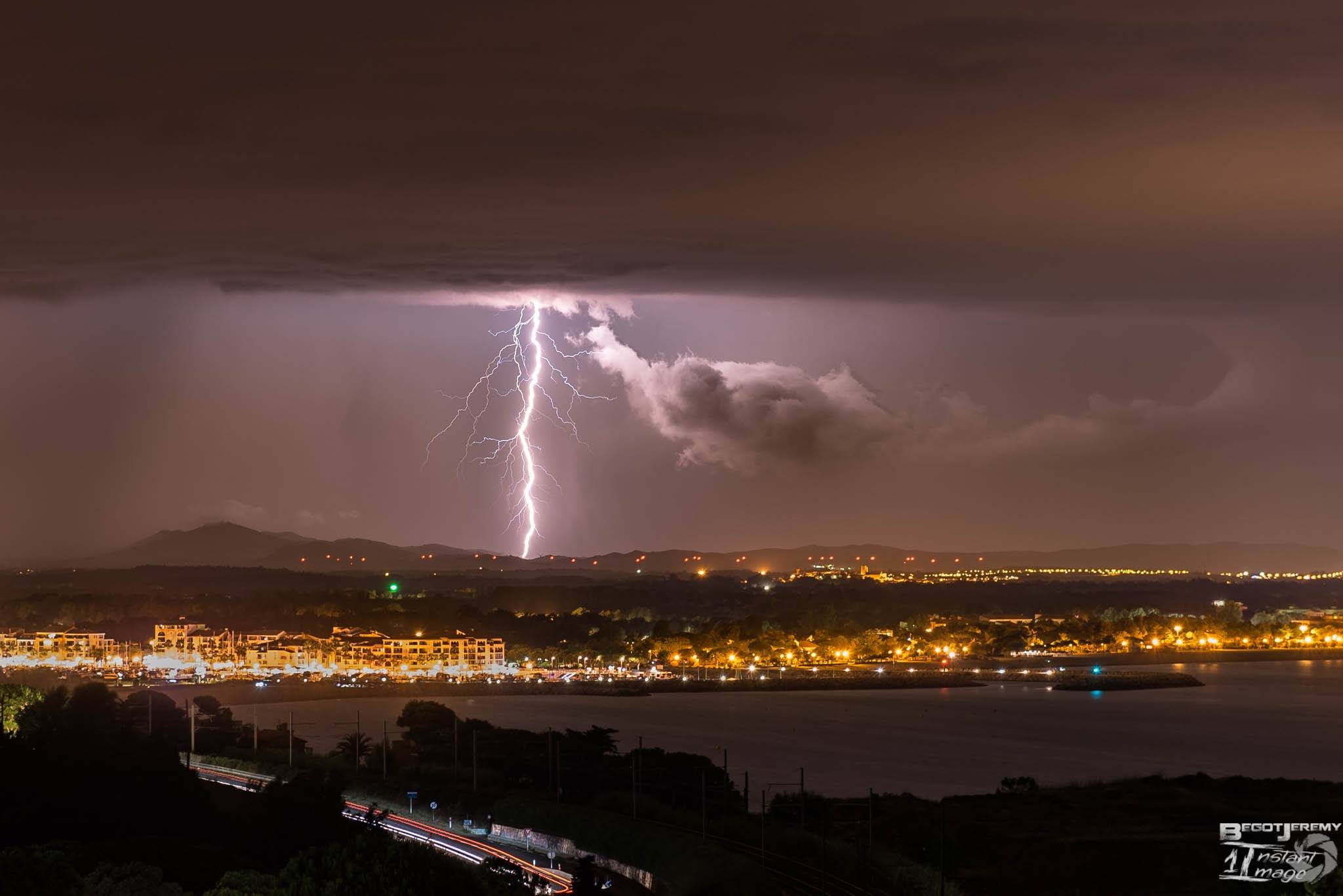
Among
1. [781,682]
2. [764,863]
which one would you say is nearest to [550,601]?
[781,682]

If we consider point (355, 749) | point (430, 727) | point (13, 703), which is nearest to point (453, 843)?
point (355, 749)

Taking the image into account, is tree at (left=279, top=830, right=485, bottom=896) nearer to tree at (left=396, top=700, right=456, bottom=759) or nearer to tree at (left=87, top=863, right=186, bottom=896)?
tree at (left=87, top=863, right=186, bottom=896)

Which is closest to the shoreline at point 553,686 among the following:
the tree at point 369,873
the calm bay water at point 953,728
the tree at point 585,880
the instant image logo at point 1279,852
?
the calm bay water at point 953,728

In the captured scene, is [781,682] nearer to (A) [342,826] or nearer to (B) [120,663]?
(B) [120,663]

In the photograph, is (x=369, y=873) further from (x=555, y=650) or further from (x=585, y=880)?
(x=555, y=650)

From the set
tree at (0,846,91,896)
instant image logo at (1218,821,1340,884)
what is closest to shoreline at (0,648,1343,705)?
instant image logo at (1218,821,1340,884)
